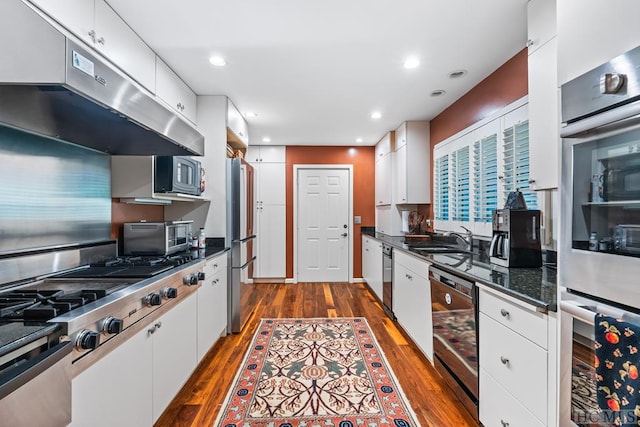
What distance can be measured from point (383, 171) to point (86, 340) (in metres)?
4.33

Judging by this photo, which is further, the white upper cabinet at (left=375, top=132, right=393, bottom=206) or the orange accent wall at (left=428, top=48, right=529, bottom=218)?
the white upper cabinet at (left=375, top=132, right=393, bottom=206)

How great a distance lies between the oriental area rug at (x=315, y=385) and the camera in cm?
178

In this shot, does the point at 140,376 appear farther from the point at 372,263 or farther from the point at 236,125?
the point at 372,263

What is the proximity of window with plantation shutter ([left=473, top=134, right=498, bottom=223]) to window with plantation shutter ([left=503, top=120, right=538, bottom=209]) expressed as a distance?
13 centimetres

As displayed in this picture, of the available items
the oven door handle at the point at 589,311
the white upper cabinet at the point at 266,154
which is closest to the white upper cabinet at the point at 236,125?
the white upper cabinet at the point at 266,154

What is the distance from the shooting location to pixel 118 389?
1.24 m

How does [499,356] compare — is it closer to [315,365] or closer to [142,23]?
[315,365]

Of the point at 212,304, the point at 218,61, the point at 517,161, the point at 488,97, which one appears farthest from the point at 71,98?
the point at 488,97

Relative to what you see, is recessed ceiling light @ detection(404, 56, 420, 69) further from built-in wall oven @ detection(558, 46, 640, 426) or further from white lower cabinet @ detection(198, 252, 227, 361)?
white lower cabinet @ detection(198, 252, 227, 361)

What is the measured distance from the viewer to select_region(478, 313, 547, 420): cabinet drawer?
Result: 1.20 m

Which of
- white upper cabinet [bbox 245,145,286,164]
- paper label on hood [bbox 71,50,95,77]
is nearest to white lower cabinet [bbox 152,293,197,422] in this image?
paper label on hood [bbox 71,50,95,77]

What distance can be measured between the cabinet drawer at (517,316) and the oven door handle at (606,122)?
2.37 ft

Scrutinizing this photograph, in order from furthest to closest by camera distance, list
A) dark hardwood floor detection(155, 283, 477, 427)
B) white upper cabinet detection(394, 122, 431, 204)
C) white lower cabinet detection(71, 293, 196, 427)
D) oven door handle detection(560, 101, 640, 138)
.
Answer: white upper cabinet detection(394, 122, 431, 204)
dark hardwood floor detection(155, 283, 477, 427)
white lower cabinet detection(71, 293, 196, 427)
oven door handle detection(560, 101, 640, 138)

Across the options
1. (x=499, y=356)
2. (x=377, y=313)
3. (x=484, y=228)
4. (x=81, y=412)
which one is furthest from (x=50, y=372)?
(x=377, y=313)
